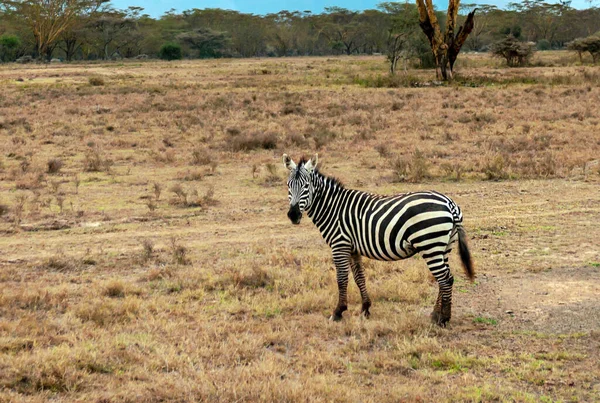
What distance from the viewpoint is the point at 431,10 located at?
115 feet

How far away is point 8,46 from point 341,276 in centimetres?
8403

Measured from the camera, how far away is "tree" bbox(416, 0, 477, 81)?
35719 millimetres

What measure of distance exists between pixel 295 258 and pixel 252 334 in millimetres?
2723

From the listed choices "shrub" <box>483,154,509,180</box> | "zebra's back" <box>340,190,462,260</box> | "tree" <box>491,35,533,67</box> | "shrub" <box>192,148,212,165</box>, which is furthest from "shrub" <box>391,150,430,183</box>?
"tree" <box>491,35,533,67</box>

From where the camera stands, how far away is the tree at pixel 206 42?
91188 millimetres

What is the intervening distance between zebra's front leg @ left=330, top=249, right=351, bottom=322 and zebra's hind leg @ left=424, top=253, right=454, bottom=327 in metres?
0.87

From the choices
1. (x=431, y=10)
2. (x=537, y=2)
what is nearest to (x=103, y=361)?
(x=431, y=10)

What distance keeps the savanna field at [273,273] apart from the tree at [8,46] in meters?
65.8

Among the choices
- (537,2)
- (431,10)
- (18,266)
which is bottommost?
(18,266)

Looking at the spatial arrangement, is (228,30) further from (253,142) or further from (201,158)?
(201,158)

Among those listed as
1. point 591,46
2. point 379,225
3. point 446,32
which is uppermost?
point 446,32

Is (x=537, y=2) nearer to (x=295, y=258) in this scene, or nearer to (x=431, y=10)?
(x=431, y=10)

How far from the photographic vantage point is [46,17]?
3091 inches

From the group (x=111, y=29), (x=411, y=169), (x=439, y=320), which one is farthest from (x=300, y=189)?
(x=111, y=29)
